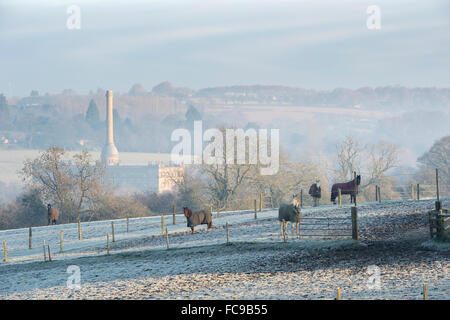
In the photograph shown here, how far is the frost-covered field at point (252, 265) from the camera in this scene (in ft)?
77.8

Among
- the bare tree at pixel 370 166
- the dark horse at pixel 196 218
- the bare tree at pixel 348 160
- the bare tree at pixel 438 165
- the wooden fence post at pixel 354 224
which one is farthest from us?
the bare tree at pixel 348 160

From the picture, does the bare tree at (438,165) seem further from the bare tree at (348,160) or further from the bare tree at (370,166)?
the bare tree at (348,160)

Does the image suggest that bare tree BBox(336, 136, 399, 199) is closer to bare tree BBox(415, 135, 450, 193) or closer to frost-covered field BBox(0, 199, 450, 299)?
bare tree BBox(415, 135, 450, 193)

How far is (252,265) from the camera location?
28.4 metres

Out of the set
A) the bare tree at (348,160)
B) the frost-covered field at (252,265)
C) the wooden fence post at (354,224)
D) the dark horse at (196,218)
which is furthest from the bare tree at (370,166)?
the wooden fence post at (354,224)

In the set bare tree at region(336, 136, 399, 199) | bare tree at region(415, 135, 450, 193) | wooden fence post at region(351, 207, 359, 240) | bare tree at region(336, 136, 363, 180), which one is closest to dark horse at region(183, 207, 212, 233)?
wooden fence post at region(351, 207, 359, 240)

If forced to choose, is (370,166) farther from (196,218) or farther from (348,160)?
(196,218)

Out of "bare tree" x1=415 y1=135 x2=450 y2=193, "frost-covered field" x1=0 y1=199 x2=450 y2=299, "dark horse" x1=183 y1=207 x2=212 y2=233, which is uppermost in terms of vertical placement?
"bare tree" x1=415 y1=135 x2=450 y2=193

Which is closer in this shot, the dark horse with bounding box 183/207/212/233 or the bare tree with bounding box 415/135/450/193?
the dark horse with bounding box 183/207/212/233

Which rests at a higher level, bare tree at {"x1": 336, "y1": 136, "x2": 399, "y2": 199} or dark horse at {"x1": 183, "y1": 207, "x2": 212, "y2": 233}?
bare tree at {"x1": 336, "y1": 136, "x2": 399, "y2": 199}

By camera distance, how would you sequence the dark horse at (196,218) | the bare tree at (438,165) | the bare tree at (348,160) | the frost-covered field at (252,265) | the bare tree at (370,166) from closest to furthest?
the frost-covered field at (252,265), the dark horse at (196,218), the bare tree at (438,165), the bare tree at (370,166), the bare tree at (348,160)

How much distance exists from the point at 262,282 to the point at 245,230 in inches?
540

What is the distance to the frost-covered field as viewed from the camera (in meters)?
23.7
